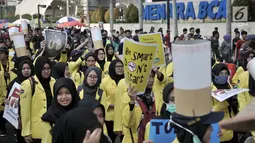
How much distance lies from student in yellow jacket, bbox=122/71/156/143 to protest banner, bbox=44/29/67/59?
11.9 ft

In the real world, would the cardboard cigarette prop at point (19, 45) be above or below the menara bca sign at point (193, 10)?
below

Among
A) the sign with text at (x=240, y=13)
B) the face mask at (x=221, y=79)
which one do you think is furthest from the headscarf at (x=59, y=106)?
the sign with text at (x=240, y=13)

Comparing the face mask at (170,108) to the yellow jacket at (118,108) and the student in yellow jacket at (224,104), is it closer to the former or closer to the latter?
the student in yellow jacket at (224,104)

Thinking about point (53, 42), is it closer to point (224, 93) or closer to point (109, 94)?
point (109, 94)

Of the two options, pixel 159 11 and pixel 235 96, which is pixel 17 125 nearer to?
pixel 235 96

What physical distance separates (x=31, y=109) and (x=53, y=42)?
3.14 meters

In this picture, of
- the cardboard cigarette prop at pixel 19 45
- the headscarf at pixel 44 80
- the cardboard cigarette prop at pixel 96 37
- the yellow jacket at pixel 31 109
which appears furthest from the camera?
the cardboard cigarette prop at pixel 96 37

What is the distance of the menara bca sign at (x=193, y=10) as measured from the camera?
904 inches

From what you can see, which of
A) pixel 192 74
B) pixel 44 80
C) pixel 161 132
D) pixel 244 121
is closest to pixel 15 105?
pixel 44 80

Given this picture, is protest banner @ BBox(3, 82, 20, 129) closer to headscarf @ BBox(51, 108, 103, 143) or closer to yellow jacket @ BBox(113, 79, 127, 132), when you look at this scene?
yellow jacket @ BBox(113, 79, 127, 132)

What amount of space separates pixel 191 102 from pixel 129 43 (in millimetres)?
2279

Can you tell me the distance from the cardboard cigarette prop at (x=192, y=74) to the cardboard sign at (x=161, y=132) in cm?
134

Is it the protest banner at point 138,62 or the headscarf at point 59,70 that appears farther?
the headscarf at point 59,70

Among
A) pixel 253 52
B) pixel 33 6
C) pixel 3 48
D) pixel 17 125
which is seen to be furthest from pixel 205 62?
pixel 33 6
